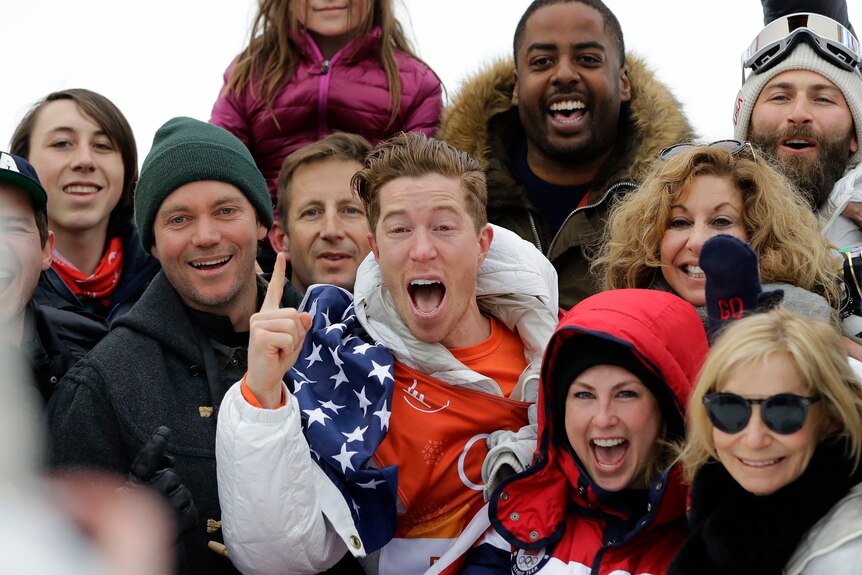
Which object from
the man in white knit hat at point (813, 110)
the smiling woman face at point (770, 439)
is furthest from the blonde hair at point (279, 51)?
the smiling woman face at point (770, 439)

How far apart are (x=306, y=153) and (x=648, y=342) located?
203 cm

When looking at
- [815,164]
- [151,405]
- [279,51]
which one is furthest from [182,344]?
[815,164]

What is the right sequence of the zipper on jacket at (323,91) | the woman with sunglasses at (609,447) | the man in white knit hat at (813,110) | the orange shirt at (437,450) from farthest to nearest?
the zipper on jacket at (323,91)
the man in white knit hat at (813,110)
the orange shirt at (437,450)
the woman with sunglasses at (609,447)

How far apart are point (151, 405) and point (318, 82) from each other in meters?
2.07

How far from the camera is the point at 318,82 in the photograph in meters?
5.18

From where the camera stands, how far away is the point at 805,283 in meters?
3.65

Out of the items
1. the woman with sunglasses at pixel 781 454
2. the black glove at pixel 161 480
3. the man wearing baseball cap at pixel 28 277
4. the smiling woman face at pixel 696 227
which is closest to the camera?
the woman with sunglasses at pixel 781 454

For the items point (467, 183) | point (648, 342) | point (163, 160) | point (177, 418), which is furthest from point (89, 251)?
point (648, 342)

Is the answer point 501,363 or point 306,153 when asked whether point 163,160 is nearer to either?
point 306,153

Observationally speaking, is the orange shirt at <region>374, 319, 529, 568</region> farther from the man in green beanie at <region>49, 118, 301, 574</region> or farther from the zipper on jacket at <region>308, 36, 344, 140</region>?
the zipper on jacket at <region>308, 36, 344, 140</region>

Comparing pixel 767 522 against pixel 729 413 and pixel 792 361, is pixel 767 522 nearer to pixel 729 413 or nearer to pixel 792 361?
pixel 729 413

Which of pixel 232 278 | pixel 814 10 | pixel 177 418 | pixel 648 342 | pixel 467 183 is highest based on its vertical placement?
pixel 814 10

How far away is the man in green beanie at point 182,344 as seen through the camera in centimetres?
357

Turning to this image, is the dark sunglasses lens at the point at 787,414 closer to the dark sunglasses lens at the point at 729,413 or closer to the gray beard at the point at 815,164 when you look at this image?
the dark sunglasses lens at the point at 729,413
